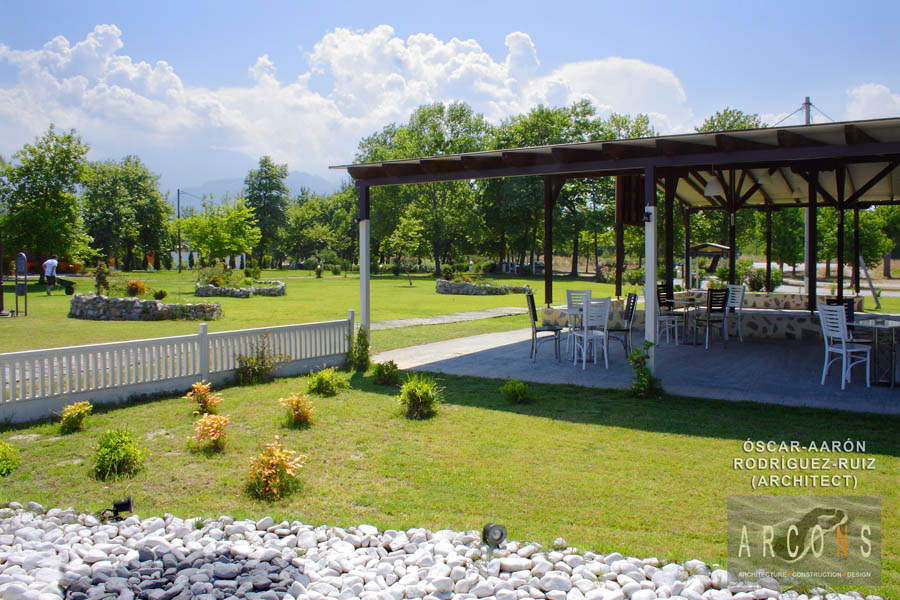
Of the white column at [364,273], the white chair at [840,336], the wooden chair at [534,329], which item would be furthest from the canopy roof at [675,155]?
the wooden chair at [534,329]

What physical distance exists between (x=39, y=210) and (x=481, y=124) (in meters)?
33.4

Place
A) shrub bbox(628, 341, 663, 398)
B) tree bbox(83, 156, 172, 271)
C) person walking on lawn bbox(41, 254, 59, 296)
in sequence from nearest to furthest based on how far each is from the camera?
shrub bbox(628, 341, 663, 398)
person walking on lawn bbox(41, 254, 59, 296)
tree bbox(83, 156, 172, 271)

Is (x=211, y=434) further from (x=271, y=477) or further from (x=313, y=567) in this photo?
(x=313, y=567)

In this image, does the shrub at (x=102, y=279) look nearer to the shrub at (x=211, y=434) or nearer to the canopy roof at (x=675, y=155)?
the canopy roof at (x=675, y=155)

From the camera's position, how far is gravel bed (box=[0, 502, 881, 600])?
9.41ft

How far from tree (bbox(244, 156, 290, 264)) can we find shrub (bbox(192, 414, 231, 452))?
171 feet

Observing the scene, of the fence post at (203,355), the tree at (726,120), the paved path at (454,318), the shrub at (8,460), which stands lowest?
the shrub at (8,460)

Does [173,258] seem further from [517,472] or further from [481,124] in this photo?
[517,472]

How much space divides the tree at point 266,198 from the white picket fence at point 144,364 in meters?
48.7

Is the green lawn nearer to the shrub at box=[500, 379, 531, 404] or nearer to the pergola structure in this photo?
the pergola structure

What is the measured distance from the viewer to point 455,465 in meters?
4.81

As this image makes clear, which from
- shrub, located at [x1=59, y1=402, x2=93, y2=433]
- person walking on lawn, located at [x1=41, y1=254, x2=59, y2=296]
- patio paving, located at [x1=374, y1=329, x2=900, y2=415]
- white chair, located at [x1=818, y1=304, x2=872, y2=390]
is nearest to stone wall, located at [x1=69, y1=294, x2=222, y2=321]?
patio paving, located at [x1=374, y1=329, x2=900, y2=415]

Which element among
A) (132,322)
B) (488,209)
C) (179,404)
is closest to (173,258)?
(488,209)

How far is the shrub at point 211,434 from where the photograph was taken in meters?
5.07
